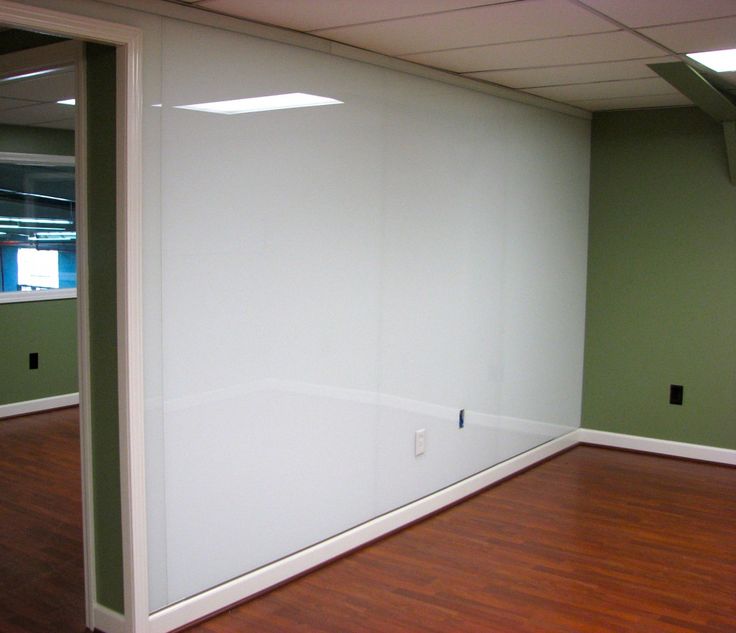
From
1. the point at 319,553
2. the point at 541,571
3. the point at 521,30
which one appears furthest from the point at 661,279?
the point at 319,553

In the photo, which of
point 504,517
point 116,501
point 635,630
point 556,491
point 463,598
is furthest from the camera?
point 556,491

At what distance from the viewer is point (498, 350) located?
462 centimetres

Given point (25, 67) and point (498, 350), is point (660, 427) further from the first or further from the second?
point (25, 67)

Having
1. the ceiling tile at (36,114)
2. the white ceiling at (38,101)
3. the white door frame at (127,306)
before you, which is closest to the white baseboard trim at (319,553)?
the white door frame at (127,306)

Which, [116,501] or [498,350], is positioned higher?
[498,350]

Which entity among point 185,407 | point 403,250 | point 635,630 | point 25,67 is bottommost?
point 635,630

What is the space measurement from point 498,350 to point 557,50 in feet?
5.72

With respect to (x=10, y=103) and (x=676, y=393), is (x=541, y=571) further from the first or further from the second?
(x=10, y=103)

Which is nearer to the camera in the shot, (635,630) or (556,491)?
(635,630)

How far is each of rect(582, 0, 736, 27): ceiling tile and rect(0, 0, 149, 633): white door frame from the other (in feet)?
4.67

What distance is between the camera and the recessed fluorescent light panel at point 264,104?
2891 mm

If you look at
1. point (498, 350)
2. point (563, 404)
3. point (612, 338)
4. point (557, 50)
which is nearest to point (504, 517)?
point (498, 350)

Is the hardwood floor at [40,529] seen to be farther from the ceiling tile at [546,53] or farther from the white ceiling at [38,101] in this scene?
the ceiling tile at [546,53]

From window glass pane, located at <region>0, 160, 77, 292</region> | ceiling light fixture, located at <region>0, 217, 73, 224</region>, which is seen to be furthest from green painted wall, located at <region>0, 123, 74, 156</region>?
ceiling light fixture, located at <region>0, 217, 73, 224</region>
